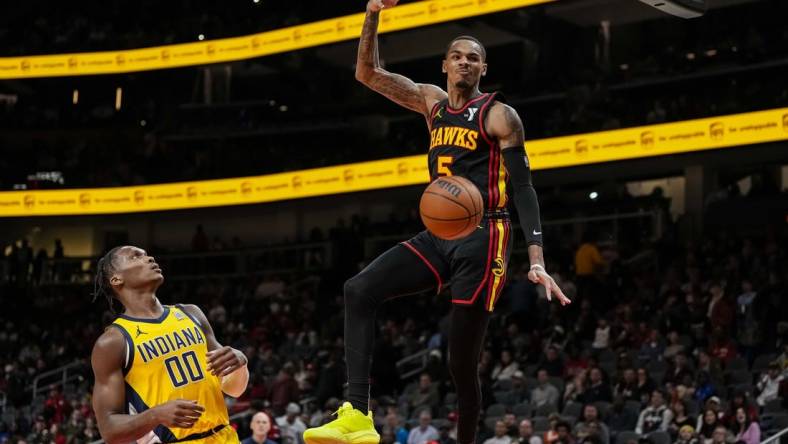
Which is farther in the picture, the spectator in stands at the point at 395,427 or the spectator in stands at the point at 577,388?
the spectator in stands at the point at 577,388

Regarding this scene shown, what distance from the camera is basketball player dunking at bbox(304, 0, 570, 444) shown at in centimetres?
643

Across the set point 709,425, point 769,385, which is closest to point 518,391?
point 769,385

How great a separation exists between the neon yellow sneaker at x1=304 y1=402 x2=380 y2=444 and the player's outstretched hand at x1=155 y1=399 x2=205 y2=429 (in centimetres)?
56

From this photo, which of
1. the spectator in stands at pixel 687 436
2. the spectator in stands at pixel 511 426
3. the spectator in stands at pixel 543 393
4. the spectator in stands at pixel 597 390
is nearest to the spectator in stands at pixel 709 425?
the spectator in stands at pixel 687 436

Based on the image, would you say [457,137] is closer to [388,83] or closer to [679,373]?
[388,83]

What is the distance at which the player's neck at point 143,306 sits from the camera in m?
6.58

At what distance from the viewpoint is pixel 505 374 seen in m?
17.6

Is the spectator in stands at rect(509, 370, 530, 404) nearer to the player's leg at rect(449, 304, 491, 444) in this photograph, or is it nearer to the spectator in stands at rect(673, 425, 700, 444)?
the spectator in stands at rect(673, 425, 700, 444)

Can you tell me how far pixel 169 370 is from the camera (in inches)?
253

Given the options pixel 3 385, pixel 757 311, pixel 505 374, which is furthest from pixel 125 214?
pixel 757 311

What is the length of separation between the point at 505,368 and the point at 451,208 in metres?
12.0

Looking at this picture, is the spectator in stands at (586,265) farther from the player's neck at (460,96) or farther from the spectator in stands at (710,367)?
the player's neck at (460,96)

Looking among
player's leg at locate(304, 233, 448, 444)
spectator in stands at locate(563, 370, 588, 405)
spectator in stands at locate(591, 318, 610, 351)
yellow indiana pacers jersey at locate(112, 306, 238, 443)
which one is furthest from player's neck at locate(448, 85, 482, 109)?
spectator in stands at locate(591, 318, 610, 351)

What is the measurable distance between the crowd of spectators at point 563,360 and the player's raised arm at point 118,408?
17.6 ft
